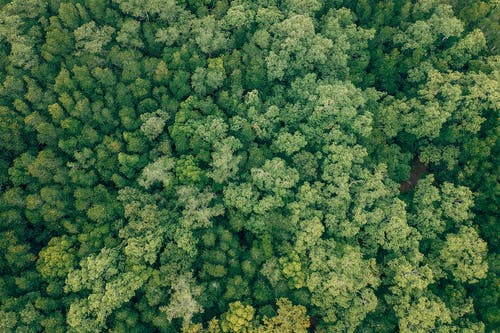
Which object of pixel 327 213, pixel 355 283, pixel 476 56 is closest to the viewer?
pixel 355 283

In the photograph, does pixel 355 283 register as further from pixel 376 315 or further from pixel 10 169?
pixel 10 169

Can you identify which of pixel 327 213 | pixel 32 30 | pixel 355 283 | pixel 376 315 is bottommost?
pixel 376 315

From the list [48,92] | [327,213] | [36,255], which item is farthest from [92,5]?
[327,213]

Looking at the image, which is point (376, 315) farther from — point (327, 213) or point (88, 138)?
point (88, 138)

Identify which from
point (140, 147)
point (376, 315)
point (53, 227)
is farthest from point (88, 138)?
point (376, 315)

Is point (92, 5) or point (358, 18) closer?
point (92, 5)

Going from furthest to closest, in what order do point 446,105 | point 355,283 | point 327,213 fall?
point 446,105, point 327,213, point 355,283

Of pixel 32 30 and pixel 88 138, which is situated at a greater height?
pixel 32 30
